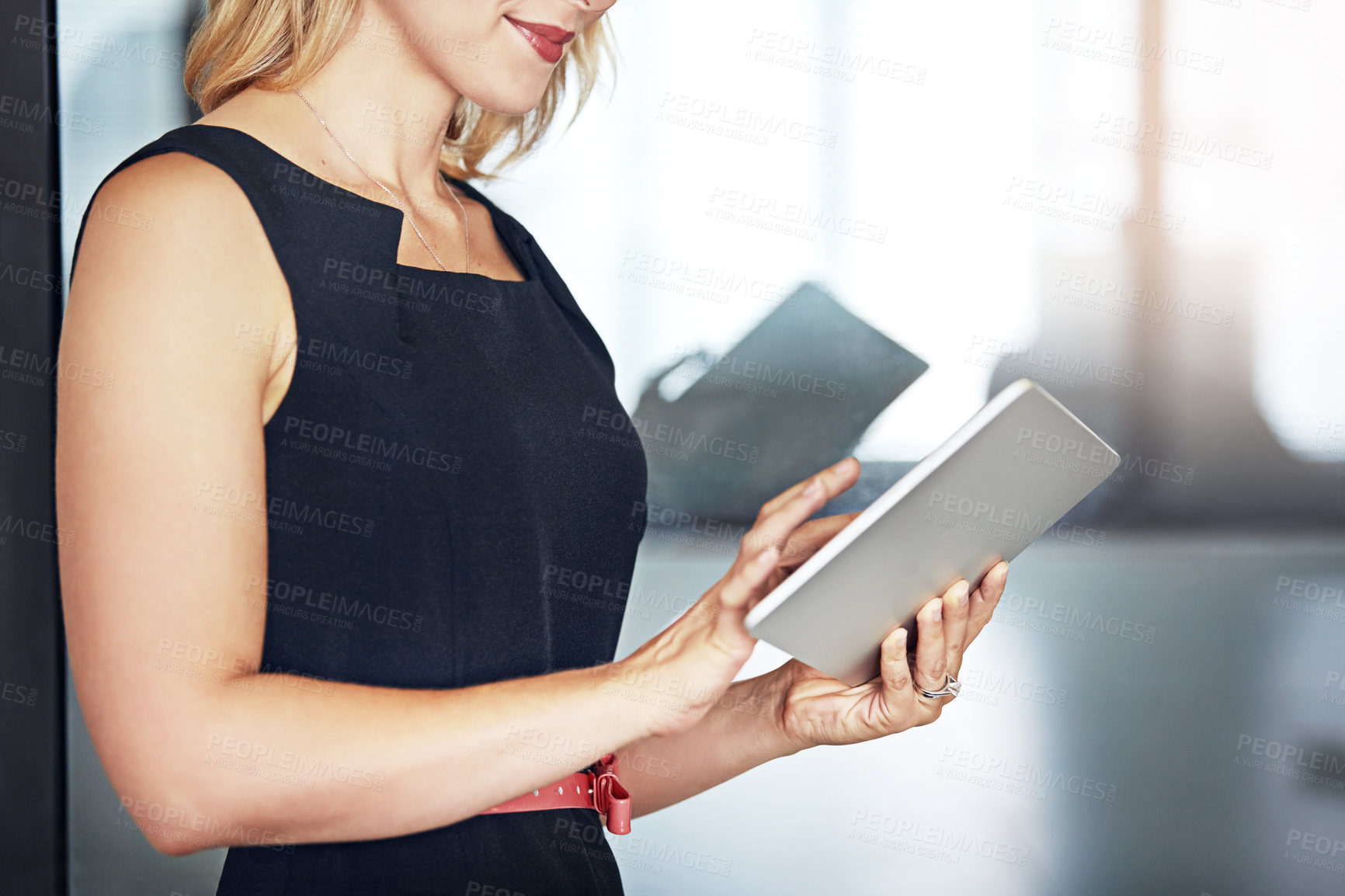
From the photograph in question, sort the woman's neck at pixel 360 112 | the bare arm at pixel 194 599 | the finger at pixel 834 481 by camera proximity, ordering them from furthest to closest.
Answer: the woman's neck at pixel 360 112, the finger at pixel 834 481, the bare arm at pixel 194 599

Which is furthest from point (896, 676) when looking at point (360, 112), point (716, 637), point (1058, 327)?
point (1058, 327)

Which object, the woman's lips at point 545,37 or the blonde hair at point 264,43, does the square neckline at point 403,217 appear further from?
the woman's lips at point 545,37

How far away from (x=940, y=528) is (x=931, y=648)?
183 mm

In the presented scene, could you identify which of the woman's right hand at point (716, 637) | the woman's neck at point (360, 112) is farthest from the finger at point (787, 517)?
the woman's neck at point (360, 112)

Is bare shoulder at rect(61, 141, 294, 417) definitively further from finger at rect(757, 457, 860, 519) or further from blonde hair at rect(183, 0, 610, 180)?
finger at rect(757, 457, 860, 519)

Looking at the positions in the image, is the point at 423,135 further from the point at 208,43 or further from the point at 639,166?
the point at 639,166

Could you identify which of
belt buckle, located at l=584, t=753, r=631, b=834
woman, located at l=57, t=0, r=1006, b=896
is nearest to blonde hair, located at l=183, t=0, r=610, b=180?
woman, located at l=57, t=0, r=1006, b=896

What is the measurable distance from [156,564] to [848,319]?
1.41 meters

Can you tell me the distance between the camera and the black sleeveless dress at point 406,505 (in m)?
0.77

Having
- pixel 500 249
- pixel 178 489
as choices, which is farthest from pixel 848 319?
pixel 178 489

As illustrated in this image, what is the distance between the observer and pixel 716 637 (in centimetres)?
75

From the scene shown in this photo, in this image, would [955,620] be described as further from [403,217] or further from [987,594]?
[403,217]

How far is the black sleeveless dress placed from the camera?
30.2 inches

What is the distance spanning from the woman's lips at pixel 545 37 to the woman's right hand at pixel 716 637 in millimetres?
501
